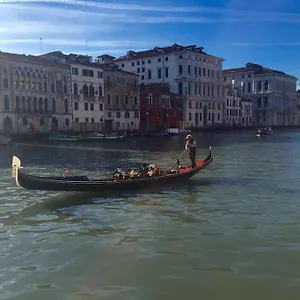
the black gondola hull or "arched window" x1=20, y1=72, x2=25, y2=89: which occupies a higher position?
"arched window" x1=20, y1=72, x2=25, y2=89

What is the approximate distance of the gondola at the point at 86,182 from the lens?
852 centimetres

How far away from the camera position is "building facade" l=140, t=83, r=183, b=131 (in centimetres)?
5244

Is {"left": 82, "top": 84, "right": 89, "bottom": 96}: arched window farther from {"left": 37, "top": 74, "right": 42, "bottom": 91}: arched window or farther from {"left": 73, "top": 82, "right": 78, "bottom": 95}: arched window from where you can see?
{"left": 37, "top": 74, "right": 42, "bottom": 91}: arched window

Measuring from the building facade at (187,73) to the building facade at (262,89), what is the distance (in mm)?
18860

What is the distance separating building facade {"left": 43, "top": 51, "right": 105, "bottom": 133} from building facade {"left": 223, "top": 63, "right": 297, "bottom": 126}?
4344 centimetres

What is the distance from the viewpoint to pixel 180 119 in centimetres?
5844

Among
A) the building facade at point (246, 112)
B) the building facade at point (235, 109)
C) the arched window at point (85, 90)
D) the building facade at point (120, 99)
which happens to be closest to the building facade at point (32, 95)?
the arched window at point (85, 90)

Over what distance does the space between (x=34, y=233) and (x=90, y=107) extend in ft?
128

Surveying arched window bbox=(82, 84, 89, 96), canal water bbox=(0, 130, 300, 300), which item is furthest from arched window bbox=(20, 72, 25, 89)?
canal water bbox=(0, 130, 300, 300)

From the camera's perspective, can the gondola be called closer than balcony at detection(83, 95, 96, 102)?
Yes

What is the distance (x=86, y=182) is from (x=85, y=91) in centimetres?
3640

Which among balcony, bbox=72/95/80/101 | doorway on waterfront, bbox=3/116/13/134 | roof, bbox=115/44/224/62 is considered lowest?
doorway on waterfront, bbox=3/116/13/134

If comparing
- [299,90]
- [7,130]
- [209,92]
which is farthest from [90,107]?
[299,90]

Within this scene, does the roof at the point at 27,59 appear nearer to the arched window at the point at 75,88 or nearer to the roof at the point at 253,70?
the arched window at the point at 75,88
